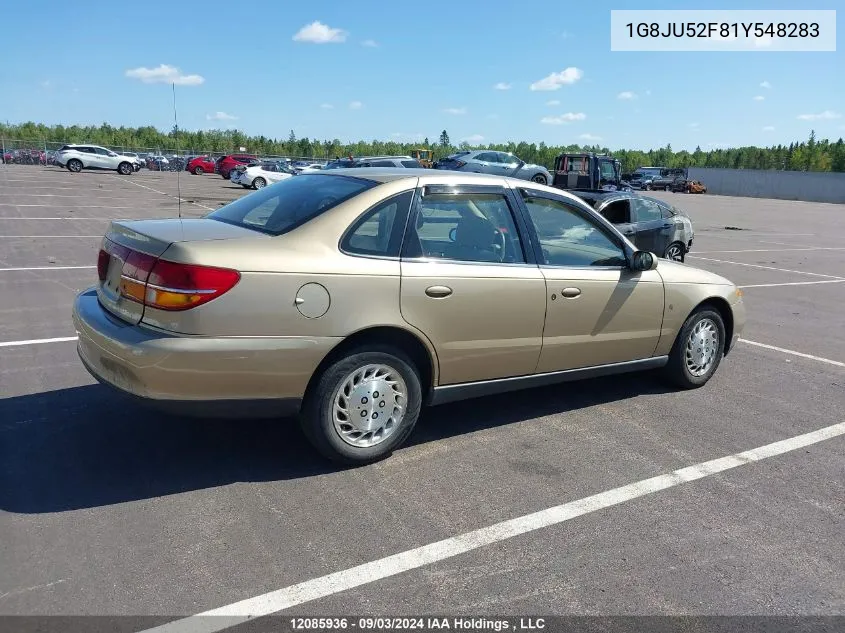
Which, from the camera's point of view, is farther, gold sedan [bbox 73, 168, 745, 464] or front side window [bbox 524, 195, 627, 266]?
front side window [bbox 524, 195, 627, 266]

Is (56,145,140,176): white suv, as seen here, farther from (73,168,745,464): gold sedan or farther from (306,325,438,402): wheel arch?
(306,325,438,402): wheel arch

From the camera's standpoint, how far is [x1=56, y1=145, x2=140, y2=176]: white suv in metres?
42.2

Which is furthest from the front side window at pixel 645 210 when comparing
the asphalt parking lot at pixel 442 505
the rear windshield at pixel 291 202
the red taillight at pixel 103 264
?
the red taillight at pixel 103 264

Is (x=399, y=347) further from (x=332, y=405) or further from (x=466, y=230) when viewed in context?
(x=466, y=230)

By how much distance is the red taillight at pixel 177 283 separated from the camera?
3486 millimetres

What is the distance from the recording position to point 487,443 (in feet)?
15.0

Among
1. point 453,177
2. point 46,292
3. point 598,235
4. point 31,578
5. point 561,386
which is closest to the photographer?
point 31,578

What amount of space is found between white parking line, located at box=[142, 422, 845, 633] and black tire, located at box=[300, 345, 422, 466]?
905mm

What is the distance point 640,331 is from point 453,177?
189 cm

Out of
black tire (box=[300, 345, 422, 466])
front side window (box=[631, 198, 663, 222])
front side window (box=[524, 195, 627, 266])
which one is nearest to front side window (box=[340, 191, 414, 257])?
black tire (box=[300, 345, 422, 466])

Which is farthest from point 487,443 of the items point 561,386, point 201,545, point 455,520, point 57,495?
point 57,495

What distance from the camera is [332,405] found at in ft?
12.8

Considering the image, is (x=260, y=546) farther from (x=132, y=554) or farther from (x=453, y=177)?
(x=453, y=177)

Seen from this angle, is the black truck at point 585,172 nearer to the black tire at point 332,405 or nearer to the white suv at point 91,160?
the white suv at point 91,160
